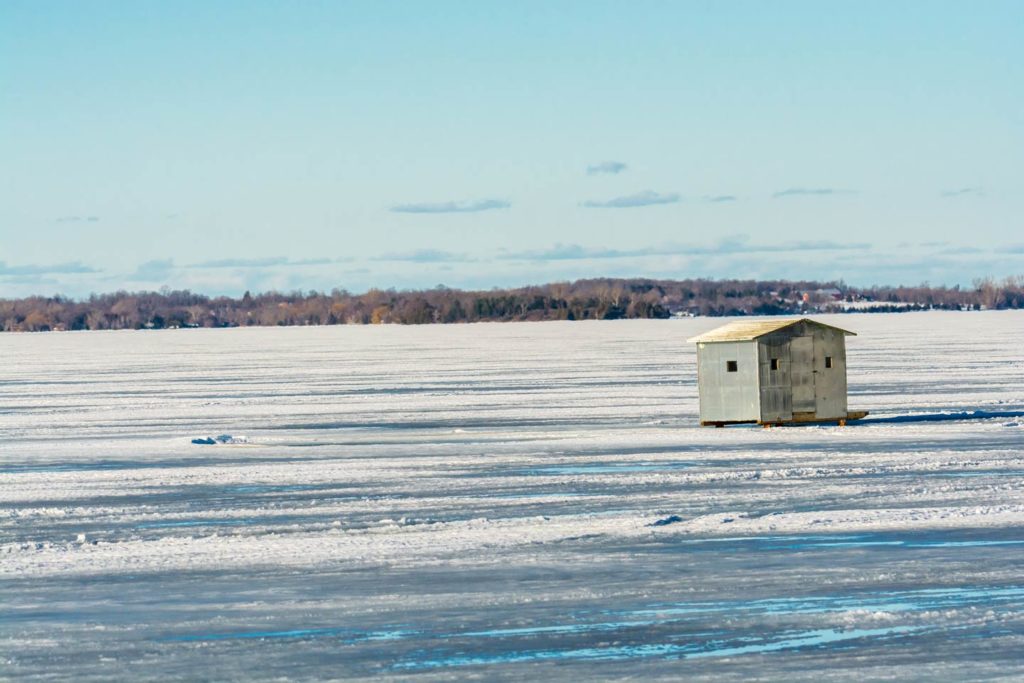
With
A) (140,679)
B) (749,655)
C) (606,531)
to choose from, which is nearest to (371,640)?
(140,679)

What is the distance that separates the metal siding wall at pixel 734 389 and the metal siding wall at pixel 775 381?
0.40 feet

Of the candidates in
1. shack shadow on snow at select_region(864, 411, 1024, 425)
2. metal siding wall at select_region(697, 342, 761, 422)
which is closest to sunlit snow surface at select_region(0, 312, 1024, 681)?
shack shadow on snow at select_region(864, 411, 1024, 425)

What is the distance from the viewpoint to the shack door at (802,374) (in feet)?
88.8

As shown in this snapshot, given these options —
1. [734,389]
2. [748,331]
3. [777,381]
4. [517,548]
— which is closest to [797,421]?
[777,381]

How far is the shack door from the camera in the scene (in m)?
27.1

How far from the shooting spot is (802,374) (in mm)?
27094

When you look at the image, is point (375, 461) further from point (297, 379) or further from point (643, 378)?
point (297, 379)

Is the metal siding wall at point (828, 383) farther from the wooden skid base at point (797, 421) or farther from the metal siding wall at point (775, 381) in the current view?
the metal siding wall at point (775, 381)

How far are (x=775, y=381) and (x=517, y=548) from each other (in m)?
13.9

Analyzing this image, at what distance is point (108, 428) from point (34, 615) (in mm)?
17797

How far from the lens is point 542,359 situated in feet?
205

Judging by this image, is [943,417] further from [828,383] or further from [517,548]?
[517,548]

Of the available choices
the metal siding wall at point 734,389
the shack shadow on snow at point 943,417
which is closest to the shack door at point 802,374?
the metal siding wall at point 734,389

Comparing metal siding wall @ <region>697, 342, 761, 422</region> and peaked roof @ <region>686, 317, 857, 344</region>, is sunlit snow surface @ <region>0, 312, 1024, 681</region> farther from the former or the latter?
peaked roof @ <region>686, 317, 857, 344</region>
